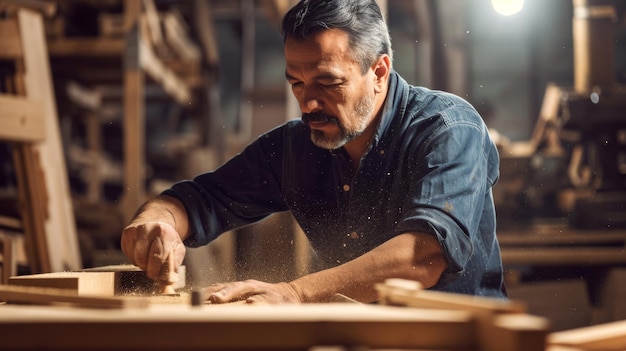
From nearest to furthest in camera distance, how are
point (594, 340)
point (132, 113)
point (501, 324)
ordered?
point (501, 324) → point (594, 340) → point (132, 113)

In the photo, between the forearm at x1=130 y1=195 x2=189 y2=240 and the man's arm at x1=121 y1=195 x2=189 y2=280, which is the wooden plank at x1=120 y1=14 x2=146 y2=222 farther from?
the man's arm at x1=121 y1=195 x2=189 y2=280

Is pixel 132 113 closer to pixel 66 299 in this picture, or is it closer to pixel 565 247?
pixel 565 247

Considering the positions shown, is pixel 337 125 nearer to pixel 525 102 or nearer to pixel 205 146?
pixel 205 146

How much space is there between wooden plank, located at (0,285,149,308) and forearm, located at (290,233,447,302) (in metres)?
0.82

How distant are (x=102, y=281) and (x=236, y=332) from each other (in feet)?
4.51

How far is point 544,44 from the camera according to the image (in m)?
13.9

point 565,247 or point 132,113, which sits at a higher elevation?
point 132,113

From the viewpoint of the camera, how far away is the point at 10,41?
15.8ft

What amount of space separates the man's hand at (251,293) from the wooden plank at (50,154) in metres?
2.93

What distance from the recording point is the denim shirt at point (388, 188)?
258 centimetres

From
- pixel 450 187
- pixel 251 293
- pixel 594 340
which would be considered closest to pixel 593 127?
pixel 450 187

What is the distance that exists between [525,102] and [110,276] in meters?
12.2

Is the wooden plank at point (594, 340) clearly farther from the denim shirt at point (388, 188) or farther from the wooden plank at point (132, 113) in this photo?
the wooden plank at point (132, 113)

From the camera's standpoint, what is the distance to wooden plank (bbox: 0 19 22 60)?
480cm
